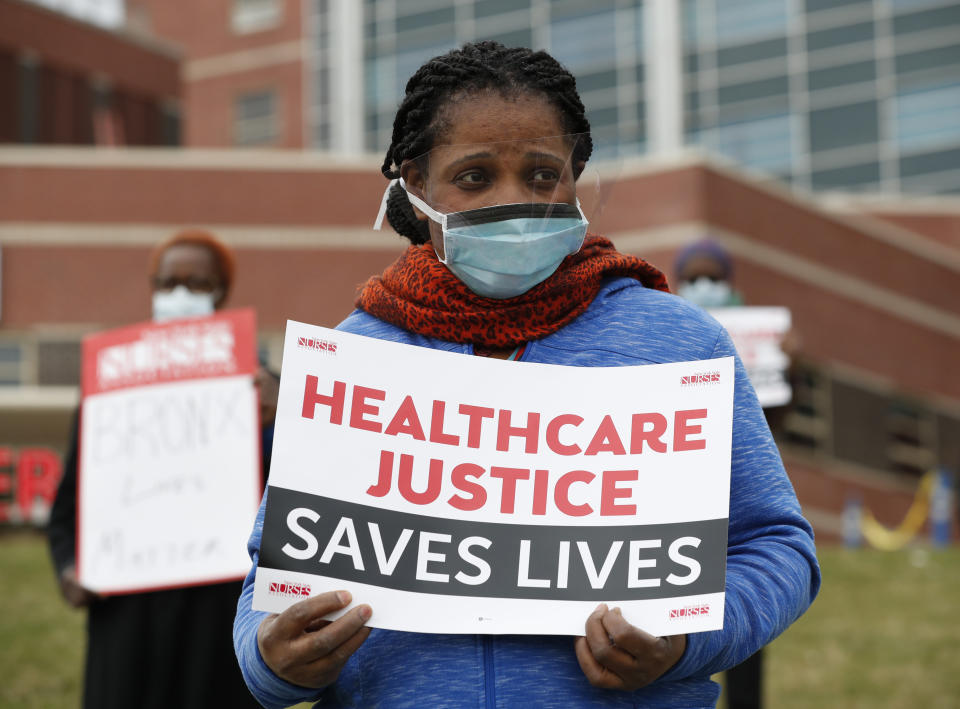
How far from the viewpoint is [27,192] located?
1056 inches

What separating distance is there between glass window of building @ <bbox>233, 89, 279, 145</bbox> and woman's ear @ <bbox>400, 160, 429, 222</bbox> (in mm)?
45774

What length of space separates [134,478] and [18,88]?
106 feet

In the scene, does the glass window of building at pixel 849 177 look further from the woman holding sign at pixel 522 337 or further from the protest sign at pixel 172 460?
the woman holding sign at pixel 522 337

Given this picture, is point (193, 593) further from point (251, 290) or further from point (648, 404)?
point (251, 290)

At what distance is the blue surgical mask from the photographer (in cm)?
214

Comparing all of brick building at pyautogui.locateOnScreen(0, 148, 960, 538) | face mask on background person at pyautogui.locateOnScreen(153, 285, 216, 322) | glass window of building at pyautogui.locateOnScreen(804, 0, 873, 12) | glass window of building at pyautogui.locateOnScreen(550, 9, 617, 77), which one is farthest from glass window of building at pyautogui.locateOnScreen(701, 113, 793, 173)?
face mask on background person at pyautogui.locateOnScreen(153, 285, 216, 322)

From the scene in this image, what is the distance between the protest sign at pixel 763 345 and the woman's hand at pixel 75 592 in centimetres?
311

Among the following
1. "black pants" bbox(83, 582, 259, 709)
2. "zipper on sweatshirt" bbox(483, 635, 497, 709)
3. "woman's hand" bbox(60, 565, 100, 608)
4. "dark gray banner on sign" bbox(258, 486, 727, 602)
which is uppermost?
"dark gray banner on sign" bbox(258, 486, 727, 602)

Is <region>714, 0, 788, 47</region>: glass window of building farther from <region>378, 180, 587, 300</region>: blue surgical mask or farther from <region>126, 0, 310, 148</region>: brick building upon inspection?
<region>378, 180, 587, 300</region>: blue surgical mask

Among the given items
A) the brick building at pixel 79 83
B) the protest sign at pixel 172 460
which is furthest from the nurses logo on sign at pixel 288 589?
the brick building at pixel 79 83

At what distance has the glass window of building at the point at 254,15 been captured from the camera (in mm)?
47688

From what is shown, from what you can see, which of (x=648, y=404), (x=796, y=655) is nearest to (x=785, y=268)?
(x=796, y=655)

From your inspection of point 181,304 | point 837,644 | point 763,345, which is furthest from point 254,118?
point 181,304

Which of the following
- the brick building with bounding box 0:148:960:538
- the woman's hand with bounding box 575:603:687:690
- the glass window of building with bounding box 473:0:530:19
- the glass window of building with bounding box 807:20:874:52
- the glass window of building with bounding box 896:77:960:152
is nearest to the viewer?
the woman's hand with bounding box 575:603:687:690
